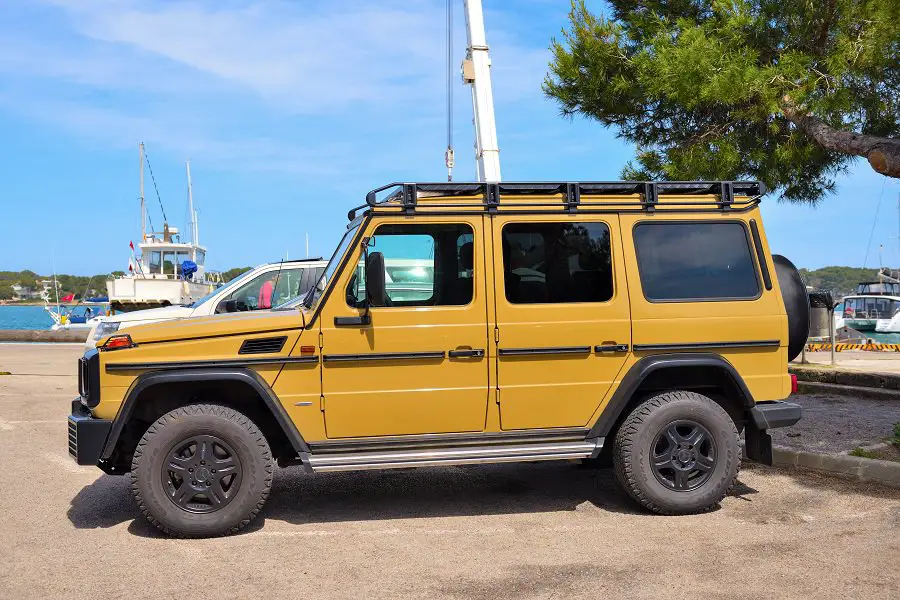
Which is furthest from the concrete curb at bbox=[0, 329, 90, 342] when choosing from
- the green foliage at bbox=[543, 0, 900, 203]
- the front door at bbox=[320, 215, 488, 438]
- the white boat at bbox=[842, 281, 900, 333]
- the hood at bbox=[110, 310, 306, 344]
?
the white boat at bbox=[842, 281, 900, 333]

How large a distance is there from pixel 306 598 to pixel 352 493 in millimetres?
2360

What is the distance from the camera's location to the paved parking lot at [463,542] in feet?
14.5

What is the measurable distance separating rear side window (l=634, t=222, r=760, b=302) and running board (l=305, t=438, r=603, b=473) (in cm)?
127

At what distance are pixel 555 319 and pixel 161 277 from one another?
100 ft

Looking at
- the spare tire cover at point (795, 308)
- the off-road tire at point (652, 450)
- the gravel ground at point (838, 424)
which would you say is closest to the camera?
the off-road tire at point (652, 450)

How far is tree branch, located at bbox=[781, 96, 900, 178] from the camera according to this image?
7628 mm

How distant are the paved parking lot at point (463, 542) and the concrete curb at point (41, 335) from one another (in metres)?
23.3

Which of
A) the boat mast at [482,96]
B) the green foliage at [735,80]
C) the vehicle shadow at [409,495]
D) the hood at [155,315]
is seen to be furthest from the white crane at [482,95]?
the vehicle shadow at [409,495]

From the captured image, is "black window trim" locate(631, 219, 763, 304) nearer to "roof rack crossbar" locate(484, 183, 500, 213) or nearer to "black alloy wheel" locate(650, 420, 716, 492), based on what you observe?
"black alloy wheel" locate(650, 420, 716, 492)

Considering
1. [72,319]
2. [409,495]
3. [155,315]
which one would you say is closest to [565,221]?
[409,495]

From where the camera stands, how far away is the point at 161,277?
110ft

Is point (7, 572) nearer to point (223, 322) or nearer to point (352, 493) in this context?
point (223, 322)

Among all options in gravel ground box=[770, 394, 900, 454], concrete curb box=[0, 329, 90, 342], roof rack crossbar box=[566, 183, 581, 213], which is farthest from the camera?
concrete curb box=[0, 329, 90, 342]

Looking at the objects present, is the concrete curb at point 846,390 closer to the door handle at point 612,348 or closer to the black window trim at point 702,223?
the black window trim at point 702,223
